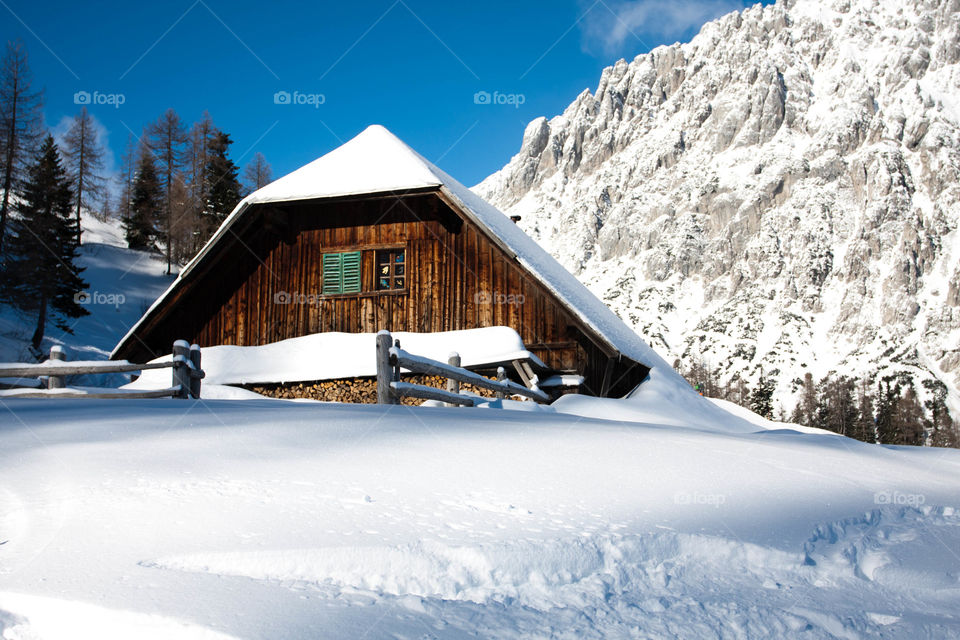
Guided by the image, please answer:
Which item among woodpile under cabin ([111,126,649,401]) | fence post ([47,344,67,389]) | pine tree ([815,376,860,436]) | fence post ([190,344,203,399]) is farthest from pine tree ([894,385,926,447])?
fence post ([47,344,67,389])

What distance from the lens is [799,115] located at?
16750 cm

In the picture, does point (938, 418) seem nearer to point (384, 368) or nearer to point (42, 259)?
point (42, 259)

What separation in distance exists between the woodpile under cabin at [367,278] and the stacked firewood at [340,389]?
3 centimetres

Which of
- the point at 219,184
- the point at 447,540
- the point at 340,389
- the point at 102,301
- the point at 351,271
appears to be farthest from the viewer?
the point at 219,184

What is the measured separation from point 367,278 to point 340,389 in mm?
2544

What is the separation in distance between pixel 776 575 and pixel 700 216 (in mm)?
174042

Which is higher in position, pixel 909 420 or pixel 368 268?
pixel 368 268

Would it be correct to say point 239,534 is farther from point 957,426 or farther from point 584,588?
point 957,426

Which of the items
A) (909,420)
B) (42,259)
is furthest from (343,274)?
(909,420)

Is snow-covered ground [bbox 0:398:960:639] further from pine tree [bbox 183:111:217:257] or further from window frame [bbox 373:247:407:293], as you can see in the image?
pine tree [bbox 183:111:217:257]

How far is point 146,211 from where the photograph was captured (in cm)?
4372

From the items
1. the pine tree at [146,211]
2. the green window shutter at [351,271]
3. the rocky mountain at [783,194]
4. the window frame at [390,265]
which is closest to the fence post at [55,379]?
the green window shutter at [351,271]

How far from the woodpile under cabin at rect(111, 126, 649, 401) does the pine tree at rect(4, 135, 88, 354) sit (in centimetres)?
1572

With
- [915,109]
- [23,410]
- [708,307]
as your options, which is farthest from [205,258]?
[915,109]
